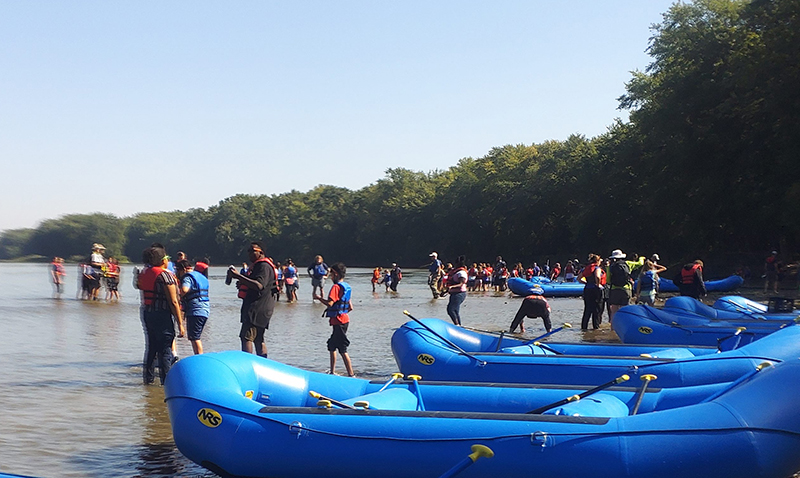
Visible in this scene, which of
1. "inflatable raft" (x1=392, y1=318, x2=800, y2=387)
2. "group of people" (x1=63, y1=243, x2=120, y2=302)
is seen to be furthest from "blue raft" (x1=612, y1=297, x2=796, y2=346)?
"group of people" (x1=63, y1=243, x2=120, y2=302)

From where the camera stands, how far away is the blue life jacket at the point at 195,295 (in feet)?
33.3

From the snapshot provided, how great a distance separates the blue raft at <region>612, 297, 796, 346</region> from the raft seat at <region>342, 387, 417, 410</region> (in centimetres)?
619

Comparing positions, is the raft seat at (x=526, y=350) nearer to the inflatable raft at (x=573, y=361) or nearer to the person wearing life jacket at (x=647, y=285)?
the inflatable raft at (x=573, y=361)

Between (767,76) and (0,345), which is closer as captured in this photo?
(0,345)

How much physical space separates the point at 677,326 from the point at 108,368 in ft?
26.9

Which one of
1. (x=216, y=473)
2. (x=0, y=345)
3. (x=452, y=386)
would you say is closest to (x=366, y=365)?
(x=452, y=386)

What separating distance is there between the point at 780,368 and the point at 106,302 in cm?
2497

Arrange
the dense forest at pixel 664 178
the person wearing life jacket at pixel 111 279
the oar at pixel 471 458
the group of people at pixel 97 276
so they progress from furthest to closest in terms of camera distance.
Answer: the dense forest at pixel 664 178 < the person wearing life jacket at pixel 111 279 < the group of people at pixel 97 276 < the oar at pixel 471 458

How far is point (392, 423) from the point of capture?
543 centimetres

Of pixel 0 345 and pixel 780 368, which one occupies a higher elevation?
pixel 780 368

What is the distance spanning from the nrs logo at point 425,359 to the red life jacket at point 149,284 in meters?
3.06

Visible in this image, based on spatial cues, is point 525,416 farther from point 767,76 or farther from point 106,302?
point 767,76

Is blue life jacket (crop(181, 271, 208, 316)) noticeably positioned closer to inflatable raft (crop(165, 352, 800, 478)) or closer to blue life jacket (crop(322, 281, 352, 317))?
blue life jacket (crop(322, 281, 352, 317))

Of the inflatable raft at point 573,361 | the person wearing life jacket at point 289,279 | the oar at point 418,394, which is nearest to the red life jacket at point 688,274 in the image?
the inflatable raft at point 573,361
